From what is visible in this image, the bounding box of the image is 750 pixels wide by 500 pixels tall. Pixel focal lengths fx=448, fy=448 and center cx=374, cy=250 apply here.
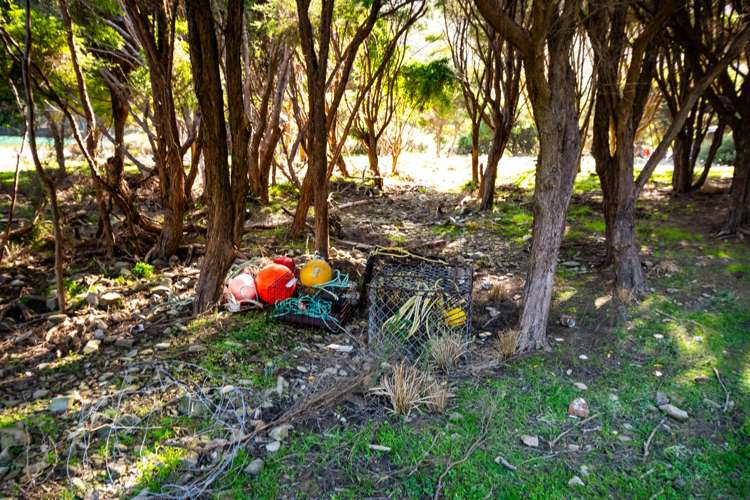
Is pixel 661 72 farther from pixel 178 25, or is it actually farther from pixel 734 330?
pixel 178 25

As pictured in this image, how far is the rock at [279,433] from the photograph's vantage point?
9.14ft

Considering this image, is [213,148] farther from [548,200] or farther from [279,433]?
[548,200]

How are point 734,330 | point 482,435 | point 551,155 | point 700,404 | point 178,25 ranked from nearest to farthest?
point 482,435
point 700,404
point 551,155
point 734,330
point 178,25

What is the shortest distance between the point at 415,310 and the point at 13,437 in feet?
9.19

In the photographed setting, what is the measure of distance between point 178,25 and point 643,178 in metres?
6.89

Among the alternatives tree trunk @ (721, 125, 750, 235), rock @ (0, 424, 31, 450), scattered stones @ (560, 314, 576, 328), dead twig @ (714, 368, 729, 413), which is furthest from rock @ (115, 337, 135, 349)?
tree trunk @ (721, 125, 750, 235)

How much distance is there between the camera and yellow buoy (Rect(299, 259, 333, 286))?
14.7ft

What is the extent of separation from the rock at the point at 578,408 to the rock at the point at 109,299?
4.13 m

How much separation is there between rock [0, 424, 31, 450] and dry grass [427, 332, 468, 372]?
8.88 ft

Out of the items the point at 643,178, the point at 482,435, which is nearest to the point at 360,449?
the point at 482,435

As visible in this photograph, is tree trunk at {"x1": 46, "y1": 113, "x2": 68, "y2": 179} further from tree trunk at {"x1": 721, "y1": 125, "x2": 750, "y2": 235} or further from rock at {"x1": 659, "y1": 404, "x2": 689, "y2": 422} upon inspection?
tree trunk at {"x1": 721, "y1": 125, "x2": 750, "y2": 235}

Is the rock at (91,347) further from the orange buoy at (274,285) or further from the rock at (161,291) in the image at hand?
the orange buoy at (274,285)

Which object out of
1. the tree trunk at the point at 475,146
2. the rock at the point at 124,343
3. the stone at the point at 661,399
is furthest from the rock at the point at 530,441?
the tree trunk at the point at 475,146

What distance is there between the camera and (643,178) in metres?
5.18
